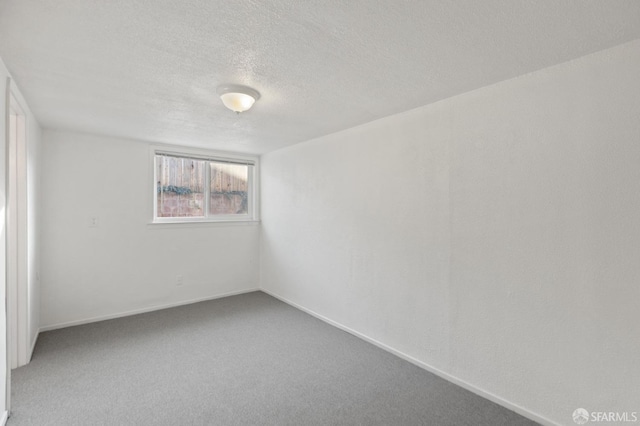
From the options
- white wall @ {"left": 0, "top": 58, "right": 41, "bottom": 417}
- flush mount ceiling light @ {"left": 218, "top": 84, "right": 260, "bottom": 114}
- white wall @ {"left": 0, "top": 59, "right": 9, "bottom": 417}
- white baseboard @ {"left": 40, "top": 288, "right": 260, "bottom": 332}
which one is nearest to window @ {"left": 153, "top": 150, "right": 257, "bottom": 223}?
white baseboard @ {"left": 40, "top": 288, "right": 260, "bottom": 332}

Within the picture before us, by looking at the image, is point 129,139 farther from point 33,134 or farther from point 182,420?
point 182,420

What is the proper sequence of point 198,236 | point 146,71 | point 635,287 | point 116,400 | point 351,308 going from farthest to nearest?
point 198,236, point 351,308, point 116,400, point 146,71, point 635,287

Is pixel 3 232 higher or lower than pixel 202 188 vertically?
lower

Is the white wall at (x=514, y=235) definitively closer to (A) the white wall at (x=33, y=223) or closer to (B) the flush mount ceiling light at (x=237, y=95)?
(B) the flush mount ceiling light at (x=237, y=95)

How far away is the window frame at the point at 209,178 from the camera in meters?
4.12

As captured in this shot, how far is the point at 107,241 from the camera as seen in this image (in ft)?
12.3

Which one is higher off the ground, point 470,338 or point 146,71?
point 146,71

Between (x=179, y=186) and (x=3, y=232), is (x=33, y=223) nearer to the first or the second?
(x=3, y=232)

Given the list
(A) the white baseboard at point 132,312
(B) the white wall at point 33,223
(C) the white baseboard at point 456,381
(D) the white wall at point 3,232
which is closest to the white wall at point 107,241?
(A) the white baseboard at point 132,312

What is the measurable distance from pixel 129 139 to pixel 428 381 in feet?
13.9

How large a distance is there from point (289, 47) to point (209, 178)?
11.0 feet

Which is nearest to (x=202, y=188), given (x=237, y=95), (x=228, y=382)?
(x=237, y=95)

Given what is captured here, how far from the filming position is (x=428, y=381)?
8.04 feet

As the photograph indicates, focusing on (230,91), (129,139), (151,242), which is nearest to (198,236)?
(151,242)
